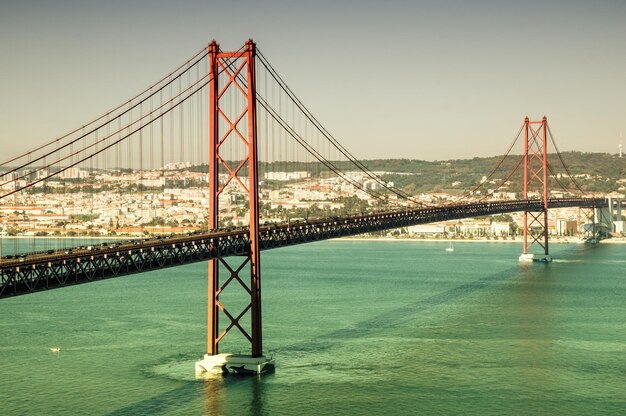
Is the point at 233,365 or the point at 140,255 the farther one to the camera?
the point at 233,365

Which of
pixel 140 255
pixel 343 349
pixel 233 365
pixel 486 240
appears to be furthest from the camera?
pixel 486 240

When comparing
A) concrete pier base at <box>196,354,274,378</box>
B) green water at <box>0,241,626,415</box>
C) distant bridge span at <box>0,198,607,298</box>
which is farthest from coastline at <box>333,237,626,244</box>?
concrete pier base at <box>196,354,274,378</box>

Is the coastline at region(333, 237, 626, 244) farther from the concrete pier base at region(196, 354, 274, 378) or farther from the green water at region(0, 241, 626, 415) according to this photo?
the concrete pier base at region(196, 354, 274, 378)

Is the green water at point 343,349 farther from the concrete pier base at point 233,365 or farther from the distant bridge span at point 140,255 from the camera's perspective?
the distant bridge span at point 140,255

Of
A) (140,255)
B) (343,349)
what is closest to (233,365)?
(140,255)

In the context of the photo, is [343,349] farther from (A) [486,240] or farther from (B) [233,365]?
(A) [486,240]

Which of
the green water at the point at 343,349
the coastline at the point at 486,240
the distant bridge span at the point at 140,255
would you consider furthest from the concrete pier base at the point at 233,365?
the coastline at the point at 486,240

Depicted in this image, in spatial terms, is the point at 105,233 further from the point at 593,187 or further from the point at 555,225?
the point at 593,187

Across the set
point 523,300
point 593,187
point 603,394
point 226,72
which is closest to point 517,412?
point 603,394
